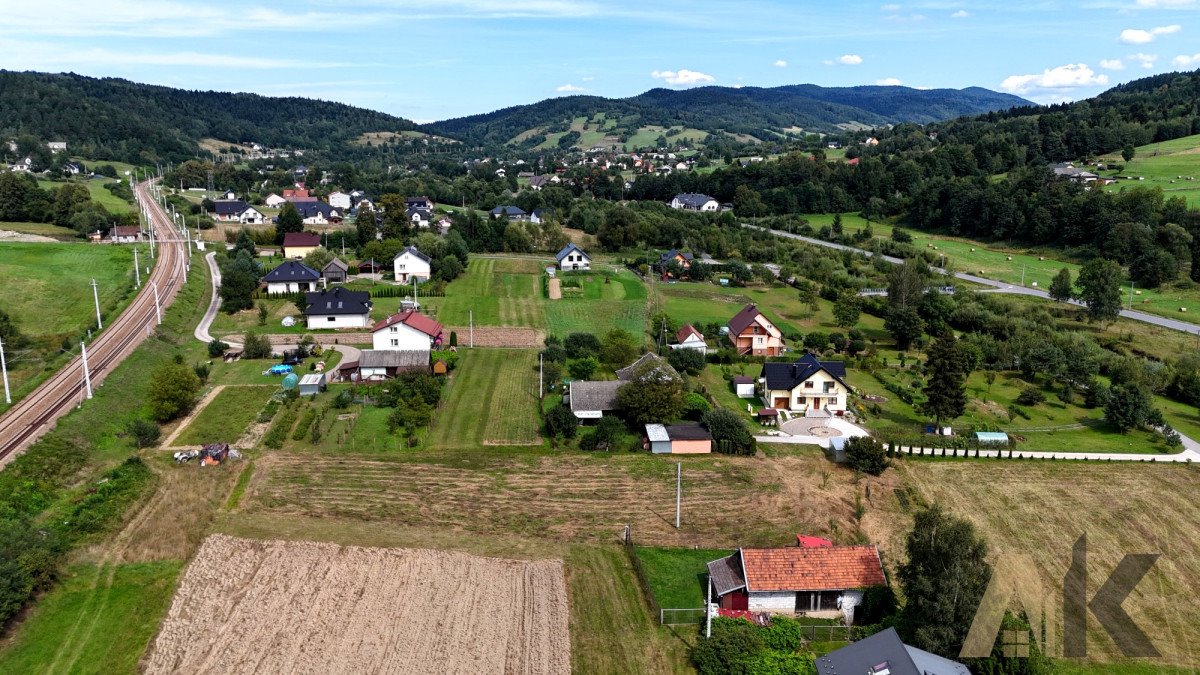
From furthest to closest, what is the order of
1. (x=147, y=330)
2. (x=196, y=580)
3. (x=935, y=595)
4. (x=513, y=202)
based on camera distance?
(x=513, y=202) → (x=147, y=330) → (x=196, y=580) → (x=935, y=595)

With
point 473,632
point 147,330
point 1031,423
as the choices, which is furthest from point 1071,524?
point 147,330

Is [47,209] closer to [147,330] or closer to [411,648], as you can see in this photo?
[147,330]

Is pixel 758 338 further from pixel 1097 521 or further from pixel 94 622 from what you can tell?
pixel 94 622

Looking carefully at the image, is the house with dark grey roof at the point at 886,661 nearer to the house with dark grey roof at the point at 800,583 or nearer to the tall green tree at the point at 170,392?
the house with dark grey roof at the point at 800,583

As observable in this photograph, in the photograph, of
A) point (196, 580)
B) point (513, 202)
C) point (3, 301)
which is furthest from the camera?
point (513, 202)

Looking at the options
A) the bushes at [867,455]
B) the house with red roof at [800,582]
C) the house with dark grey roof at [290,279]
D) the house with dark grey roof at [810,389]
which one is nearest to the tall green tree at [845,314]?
the house with dark grey roof at [810,389]

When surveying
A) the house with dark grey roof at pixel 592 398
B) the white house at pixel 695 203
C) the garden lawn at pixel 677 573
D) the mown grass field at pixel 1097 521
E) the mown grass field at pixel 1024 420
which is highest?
the white house at pixel 695 203
